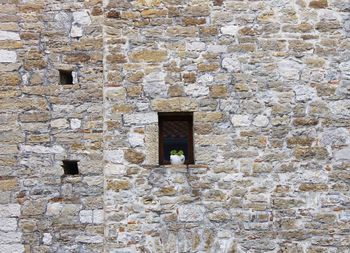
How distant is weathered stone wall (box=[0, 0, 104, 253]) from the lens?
4.74 metres

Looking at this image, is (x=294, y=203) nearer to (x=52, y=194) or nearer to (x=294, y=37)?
(x=294, y=37)

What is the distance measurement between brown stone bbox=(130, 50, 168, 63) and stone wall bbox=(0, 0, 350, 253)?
0.02 m

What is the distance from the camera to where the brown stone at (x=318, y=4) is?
5156 millimetres

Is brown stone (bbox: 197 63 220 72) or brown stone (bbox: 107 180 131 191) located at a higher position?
brown stone (bbox: 197 63 220 72)

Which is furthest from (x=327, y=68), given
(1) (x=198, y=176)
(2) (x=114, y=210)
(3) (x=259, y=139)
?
(2) (x=114, y=210)

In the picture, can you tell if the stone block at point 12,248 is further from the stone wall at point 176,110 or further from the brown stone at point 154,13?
the brown stone at point 154,13

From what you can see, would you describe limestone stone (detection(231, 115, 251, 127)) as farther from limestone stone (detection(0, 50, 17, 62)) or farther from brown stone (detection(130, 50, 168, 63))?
limestone stone (detection(0, 50, 17, 62))

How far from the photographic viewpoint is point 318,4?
5.16 metres

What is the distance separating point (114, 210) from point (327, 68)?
8.58 feet

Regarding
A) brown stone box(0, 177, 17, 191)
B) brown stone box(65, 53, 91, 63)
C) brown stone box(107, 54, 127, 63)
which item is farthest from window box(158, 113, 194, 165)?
brown stone box(0, 177, 17, 191)

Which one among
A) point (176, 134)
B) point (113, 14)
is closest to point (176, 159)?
point (176, 134)

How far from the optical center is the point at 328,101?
500 centimetres

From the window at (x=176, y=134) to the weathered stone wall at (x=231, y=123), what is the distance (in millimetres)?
125

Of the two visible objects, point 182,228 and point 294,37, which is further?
point 294,37
